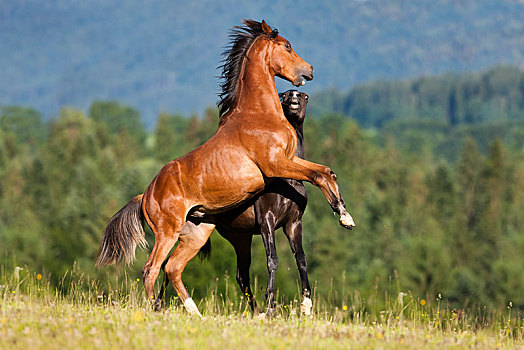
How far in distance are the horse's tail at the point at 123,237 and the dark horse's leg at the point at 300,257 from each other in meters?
1.95

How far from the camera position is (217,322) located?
711 cm

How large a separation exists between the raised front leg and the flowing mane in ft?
4.31

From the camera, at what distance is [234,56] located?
8.87 m

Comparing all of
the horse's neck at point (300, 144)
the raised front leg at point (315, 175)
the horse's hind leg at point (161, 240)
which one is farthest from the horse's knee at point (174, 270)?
the horse's neck at point (300, 144)

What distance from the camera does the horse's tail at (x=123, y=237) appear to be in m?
8.97

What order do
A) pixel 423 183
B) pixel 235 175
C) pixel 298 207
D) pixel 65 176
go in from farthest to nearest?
1. pixel 423 183
2. pixel 65 176
3. pixel 298 207
4. pixel 235 175

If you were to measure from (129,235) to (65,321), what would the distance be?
248 cm

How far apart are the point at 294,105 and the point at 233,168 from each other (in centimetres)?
153

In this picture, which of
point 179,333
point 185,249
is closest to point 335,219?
point 185,249

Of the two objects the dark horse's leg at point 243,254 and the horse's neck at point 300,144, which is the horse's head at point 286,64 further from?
the dark horse's leg at point 243,254

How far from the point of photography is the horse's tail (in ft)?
29.4

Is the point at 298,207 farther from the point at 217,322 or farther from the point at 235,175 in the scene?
the point at 217,322

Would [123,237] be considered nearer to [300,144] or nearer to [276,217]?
[276,217]

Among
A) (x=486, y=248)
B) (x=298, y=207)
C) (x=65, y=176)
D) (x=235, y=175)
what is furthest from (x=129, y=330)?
(x=65, y=176)
